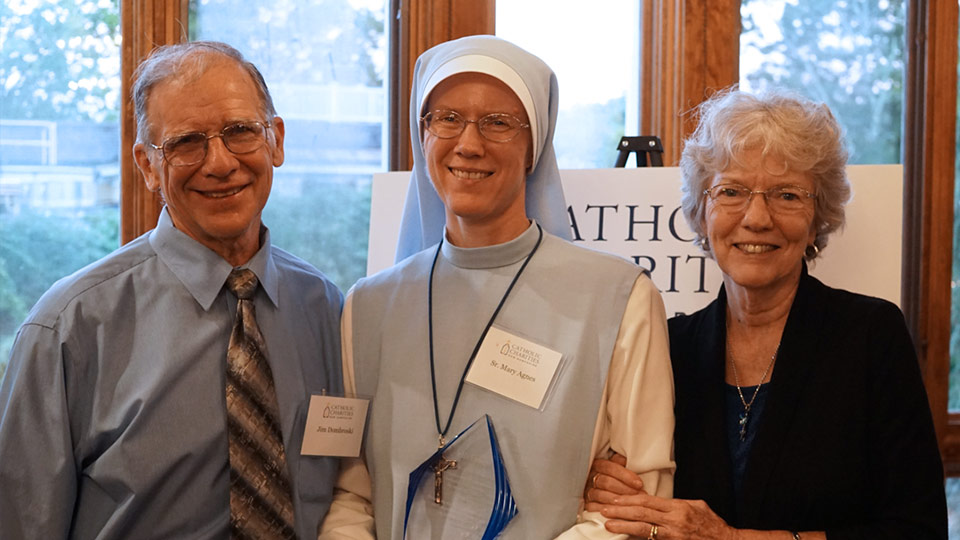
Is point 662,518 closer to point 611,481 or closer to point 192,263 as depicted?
point 611,481

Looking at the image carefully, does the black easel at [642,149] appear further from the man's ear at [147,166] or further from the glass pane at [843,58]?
the man's ear at [147,166]

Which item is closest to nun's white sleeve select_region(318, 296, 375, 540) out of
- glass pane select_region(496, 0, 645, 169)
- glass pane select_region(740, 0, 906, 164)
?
glass pane select_region(496, 0, 645, 169)

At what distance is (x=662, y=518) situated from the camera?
184 cm

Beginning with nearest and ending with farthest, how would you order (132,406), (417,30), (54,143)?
(132,406), (54,143), (417,30)

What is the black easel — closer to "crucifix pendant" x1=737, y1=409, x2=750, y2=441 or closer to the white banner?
the white banner

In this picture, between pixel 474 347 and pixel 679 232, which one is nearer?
pixel 474 347

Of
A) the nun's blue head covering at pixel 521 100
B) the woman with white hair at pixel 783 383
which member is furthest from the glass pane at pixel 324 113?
the woman with white hair at pixel 783 383

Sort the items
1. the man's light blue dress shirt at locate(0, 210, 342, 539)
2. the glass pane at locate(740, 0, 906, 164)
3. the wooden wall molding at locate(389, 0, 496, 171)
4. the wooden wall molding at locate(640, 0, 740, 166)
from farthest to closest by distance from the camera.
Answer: the glass pane at locate(740, 0, 906, 164) < the wooden wall molding at locate(640, 0, 740, 166) < the wooden wall molding at locate(389, 0, 496, 171) < the man's light blue dress shirt at locate(0, 210, 342, 539)

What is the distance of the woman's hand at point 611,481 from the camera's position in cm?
182

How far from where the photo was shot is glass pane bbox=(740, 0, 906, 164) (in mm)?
3654

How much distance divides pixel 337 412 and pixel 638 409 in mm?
667

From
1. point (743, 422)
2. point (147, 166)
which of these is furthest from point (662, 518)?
point (147, 166)

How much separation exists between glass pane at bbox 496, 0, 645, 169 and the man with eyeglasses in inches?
74.4

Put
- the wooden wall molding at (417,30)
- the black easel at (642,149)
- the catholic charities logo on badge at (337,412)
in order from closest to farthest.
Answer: the catholic charities logo on badge at (337,412), the black easel at (642,149), the wooden wall molding at (417,30)
